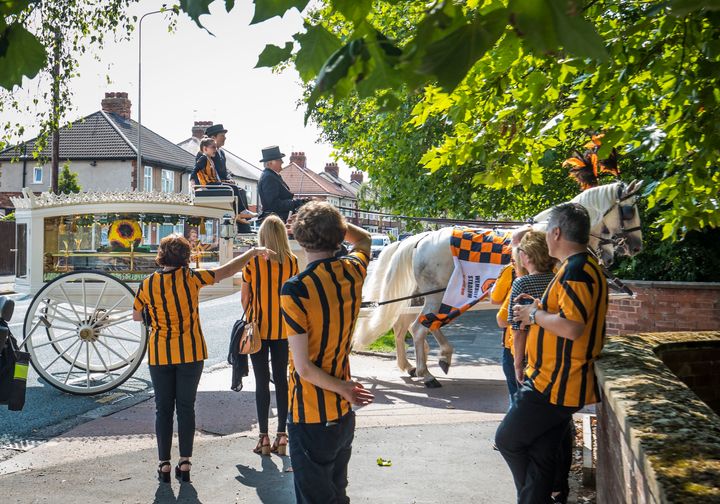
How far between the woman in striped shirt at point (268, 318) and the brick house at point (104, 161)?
38325mm

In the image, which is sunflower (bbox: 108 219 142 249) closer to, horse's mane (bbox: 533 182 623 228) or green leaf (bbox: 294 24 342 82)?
horse's mane (bbox: 533 182 623 228)

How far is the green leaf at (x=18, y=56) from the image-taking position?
219 centimetres

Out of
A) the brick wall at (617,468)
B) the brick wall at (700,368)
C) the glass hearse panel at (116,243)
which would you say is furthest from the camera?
the glass hearse panel at (116,243)

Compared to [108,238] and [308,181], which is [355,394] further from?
[308,181]

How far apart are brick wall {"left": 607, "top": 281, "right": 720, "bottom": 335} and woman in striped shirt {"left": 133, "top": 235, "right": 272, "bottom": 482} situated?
6.50 metres

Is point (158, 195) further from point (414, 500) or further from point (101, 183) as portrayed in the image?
point (101, 183)

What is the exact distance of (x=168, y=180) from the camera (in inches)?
1845

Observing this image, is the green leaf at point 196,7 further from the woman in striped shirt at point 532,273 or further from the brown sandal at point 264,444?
the brown sandal at point 264,444

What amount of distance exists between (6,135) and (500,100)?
8000 millimetres

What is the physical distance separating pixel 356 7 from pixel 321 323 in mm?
1600

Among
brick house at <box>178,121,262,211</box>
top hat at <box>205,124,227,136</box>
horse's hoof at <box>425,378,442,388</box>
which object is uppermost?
brick house at <box>178,121,262,211</box>

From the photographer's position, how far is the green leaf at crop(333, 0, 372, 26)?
2133 mm

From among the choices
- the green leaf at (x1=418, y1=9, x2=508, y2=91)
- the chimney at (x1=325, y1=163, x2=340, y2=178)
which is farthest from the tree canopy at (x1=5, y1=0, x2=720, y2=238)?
the chimney at (x1=325, y1=163, x2=340, y2=178)

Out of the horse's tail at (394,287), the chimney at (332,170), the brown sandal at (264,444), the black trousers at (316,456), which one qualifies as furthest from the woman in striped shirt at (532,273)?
the chimney at (332,170)
